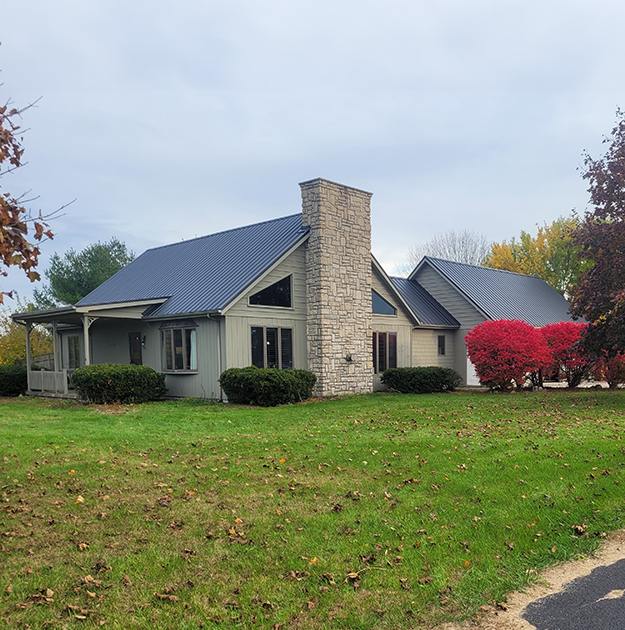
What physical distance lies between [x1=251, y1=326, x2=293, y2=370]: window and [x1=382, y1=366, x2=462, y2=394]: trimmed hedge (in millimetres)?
4305

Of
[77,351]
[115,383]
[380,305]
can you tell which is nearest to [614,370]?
[380,305]

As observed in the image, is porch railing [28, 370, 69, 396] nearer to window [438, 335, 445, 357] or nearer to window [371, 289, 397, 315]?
window [371, 289, 397, 315]

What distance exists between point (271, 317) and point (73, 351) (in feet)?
31.3

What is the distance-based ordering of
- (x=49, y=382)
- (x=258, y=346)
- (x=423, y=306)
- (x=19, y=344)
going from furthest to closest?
1. (x=19, y=344)
2. (x=423, y=306)
3. (x=49, y=382)
4. (x=258, y=346)

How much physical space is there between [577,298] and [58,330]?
19.0 meters

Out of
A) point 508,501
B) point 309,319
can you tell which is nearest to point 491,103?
point 309,319

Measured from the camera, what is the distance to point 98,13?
9273mm

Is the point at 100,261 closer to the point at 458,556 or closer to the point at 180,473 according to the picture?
the point at 180,473

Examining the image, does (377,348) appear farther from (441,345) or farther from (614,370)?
(614,370)

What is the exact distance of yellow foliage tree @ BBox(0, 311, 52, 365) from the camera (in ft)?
92.3

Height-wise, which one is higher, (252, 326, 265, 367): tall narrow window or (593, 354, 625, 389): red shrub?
(252, 326, 265, 367): tall narrow window

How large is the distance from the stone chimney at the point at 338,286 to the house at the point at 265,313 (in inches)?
1.4

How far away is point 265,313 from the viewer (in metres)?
18.8

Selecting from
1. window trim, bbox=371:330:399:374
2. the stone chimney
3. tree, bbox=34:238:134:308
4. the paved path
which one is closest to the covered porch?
the stone chimney
